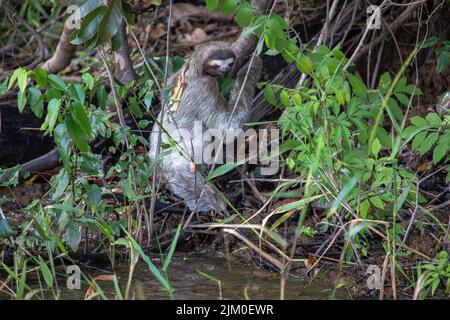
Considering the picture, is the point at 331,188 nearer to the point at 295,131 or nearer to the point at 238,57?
the point at 295,131

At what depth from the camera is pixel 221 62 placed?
787 cm

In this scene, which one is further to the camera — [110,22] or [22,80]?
[110,22]

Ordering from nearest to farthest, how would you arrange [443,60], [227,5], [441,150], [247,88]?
[227,5], [441,150], [443,60], [247,88]

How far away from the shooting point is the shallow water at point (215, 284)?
6.03 meters

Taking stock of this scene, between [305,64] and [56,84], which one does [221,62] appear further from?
[56,84]

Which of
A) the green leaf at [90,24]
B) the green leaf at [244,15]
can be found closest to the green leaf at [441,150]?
the green leaf at [244,15]

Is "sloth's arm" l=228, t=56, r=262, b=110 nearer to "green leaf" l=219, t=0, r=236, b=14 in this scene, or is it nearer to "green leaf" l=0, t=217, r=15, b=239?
"green leaf" l=219, t=0, r=236, b=14

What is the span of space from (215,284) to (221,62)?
2473 mm

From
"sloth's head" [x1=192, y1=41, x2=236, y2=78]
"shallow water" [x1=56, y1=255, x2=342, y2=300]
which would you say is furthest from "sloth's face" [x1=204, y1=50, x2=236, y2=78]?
"shallow water" [x1=56, y1=255, x2=342, y2=300]

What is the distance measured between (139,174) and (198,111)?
6.08ft

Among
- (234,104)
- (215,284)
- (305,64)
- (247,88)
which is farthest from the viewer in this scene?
(247,88)

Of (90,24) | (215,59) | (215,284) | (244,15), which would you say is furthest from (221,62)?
(215,284)

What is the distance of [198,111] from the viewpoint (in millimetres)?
8453

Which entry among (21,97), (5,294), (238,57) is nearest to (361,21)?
(238,57)
